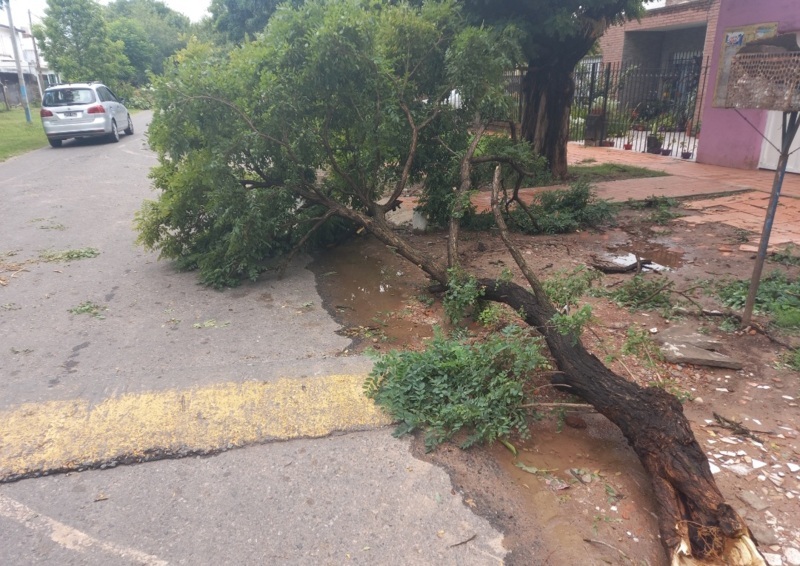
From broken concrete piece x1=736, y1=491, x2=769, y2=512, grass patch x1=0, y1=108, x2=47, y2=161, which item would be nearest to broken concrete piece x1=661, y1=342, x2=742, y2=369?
broken concrete piece x1=736, y1=491, x2=769, y2=512

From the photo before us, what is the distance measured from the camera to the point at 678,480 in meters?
2.78

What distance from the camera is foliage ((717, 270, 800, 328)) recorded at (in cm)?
468

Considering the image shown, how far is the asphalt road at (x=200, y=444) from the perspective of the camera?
107 inches

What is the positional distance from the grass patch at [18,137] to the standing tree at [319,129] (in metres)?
12.2

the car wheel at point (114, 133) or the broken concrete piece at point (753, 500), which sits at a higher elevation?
the car wheel at point (114, 133)

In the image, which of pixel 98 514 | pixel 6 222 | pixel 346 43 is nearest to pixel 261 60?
pixel 346 43

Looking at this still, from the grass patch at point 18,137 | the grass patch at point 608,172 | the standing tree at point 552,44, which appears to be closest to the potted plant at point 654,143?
the grass patch at point 608,172

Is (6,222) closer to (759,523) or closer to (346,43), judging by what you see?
(346,43)

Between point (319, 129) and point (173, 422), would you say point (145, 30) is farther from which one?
point (173, 422)

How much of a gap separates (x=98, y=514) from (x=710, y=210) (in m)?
8.57

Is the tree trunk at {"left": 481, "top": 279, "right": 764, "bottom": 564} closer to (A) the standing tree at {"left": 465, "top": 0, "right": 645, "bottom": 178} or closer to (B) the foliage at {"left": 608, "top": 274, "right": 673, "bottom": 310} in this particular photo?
(B) the foliage at {"left": 608, "top": 274, "right": 673, "bottom": 310}

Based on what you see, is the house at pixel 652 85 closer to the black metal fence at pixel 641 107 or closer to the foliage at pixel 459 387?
the black metal fence at pixel 641 107

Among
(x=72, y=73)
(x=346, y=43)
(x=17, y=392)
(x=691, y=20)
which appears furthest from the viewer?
(x=72, y=73)

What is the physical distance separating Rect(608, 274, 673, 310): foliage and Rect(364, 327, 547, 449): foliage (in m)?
1.71
